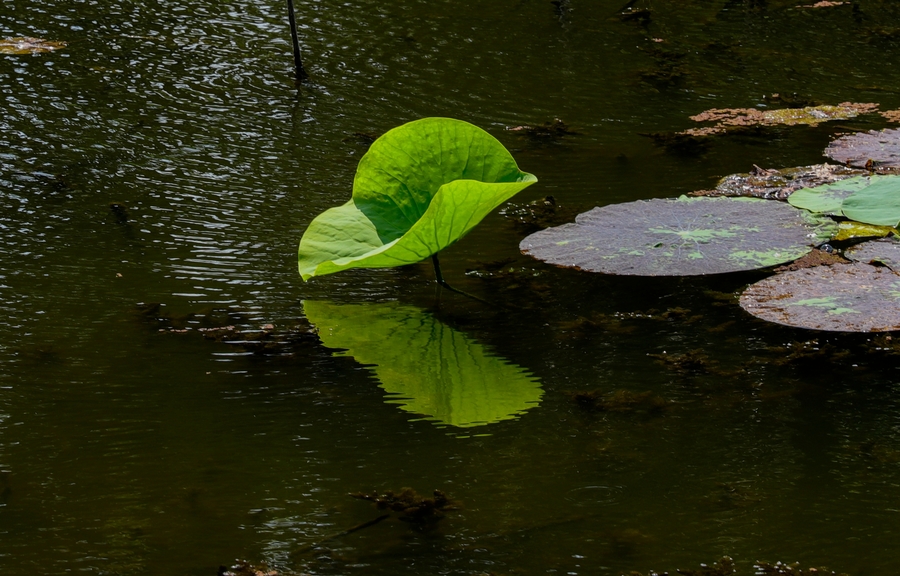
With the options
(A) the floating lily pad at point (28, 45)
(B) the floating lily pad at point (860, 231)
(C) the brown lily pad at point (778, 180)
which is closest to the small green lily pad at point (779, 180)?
(C) the brown lily pad at point (778, 180)

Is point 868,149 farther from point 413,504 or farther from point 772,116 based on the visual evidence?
point 413,504

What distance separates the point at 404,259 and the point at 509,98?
1925 mm

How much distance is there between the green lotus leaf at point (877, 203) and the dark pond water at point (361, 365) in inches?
16.8

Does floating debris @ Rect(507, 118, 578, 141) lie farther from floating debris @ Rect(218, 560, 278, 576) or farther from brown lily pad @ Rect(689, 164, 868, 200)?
floating debris @ Rect(218, 560, 278, 576)

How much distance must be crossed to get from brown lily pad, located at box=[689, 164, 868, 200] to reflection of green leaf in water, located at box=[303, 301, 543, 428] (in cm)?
116

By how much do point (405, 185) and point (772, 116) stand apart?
190 cm

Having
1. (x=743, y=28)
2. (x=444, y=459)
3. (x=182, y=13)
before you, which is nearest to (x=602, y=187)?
(x=444, y=459)

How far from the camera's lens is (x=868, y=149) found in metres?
3.40

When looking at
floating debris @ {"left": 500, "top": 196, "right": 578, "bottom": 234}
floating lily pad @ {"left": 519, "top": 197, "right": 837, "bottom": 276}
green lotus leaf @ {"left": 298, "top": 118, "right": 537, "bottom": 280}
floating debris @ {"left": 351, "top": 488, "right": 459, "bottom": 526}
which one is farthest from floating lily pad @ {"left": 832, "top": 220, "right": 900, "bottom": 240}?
floating debris @ {"left": 351, "top": 488, "right": 459, "bottom": 526}

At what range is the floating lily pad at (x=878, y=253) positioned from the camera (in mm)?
2547

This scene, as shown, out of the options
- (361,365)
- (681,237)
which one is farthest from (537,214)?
(361,365)

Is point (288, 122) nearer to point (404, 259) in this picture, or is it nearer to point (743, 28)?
point (404, 259)

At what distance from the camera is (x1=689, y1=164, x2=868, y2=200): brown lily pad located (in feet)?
10.4

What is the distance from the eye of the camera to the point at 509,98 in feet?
14.0
